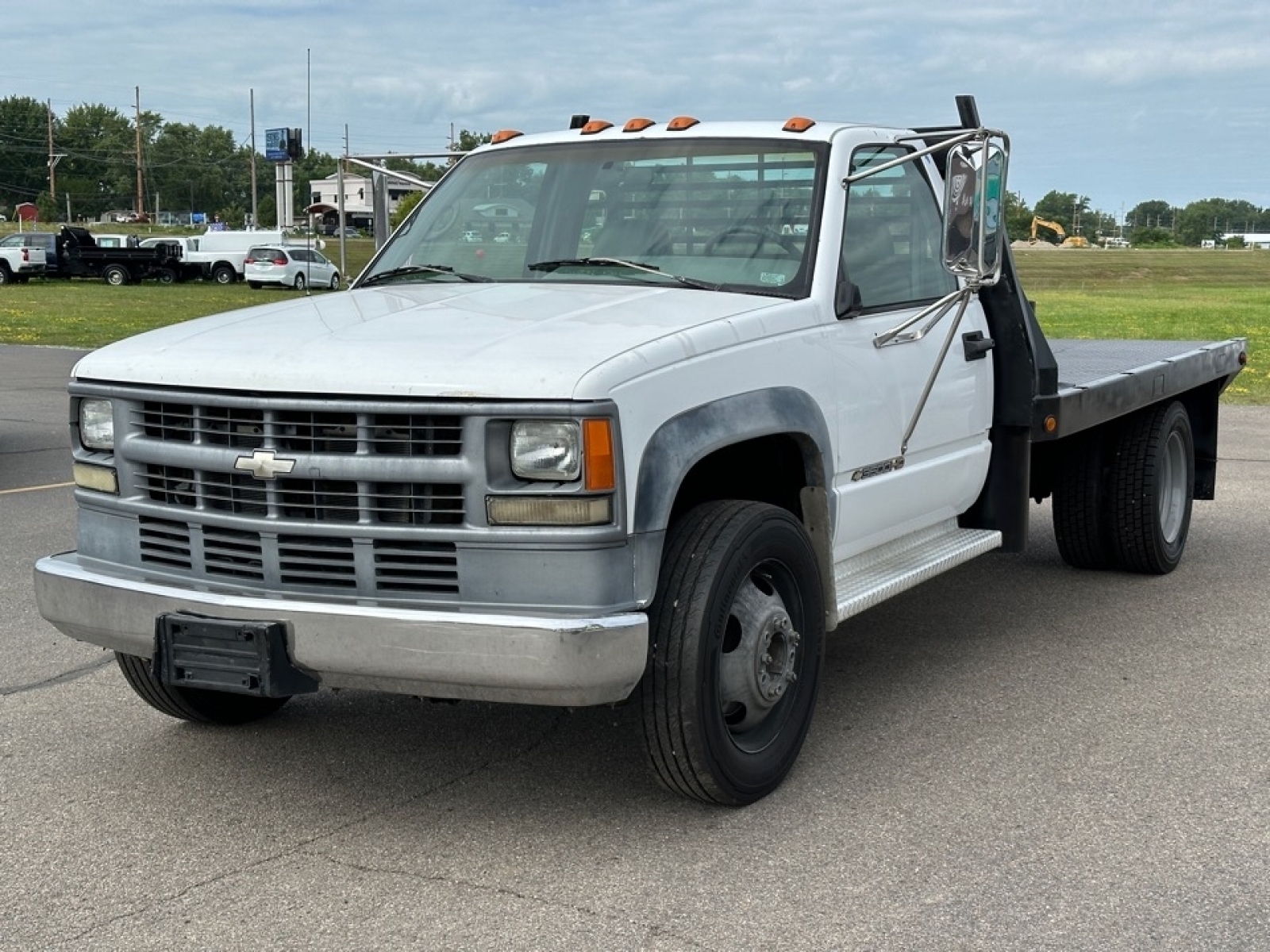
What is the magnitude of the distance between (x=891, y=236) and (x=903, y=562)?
45.7 inches

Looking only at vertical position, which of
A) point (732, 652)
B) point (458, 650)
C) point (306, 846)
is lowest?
point (306, 846)

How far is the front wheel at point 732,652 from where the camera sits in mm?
4312

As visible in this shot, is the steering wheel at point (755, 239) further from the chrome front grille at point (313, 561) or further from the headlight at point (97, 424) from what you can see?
the headlight at point (97, 424)

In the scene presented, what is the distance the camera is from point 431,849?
4.32m

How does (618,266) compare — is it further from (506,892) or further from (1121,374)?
(1121,374)

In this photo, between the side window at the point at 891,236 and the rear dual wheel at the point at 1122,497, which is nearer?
the side window at the point at 891,236

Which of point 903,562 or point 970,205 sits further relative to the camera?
point 903,562

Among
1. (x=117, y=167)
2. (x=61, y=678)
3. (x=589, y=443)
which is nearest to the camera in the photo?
(x=589, y=443)

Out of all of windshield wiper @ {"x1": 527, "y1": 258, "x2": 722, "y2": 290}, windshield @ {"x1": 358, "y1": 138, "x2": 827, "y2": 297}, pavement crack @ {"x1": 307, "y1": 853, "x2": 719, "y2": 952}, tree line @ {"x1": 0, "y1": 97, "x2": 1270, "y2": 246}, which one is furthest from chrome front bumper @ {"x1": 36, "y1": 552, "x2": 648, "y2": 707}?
tree line @ {"x1": 0, "y1": 97, "x2": 1270, "y2": 246}

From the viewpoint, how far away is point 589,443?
13.2ft

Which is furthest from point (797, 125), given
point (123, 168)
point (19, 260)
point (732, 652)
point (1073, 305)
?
point (123, 168)

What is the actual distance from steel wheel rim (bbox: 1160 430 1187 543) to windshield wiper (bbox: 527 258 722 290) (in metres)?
3.81

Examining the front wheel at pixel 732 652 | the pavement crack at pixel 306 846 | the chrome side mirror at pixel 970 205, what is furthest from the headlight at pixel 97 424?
the chrome side mirror at pixel 970 205

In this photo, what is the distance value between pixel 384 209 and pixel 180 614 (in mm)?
2577
